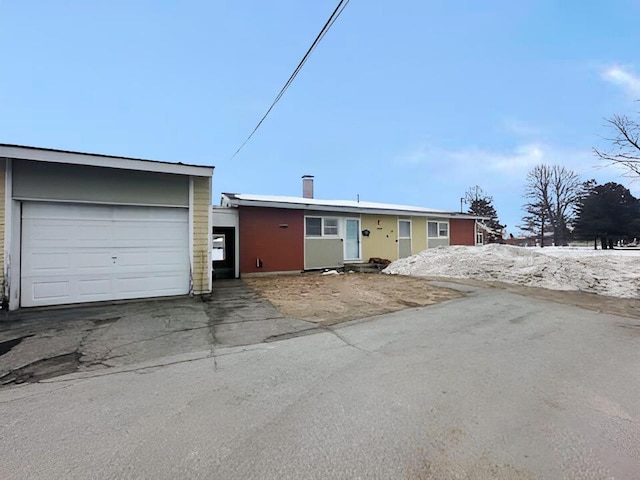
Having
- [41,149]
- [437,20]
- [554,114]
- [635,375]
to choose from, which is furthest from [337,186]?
[635,375]

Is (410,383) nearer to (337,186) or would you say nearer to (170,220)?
(170,220)

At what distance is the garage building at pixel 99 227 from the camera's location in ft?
22.8

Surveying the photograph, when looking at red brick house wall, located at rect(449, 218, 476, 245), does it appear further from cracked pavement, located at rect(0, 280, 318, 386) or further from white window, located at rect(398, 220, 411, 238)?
cracked pavement, located at rect(0, 280, 318, 386)

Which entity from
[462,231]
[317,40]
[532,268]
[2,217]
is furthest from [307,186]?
[2,217]

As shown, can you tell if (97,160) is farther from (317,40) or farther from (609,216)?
(609,216)

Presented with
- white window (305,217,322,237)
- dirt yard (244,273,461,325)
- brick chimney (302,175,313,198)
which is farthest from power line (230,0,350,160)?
brick chimney (302,175,313,198)

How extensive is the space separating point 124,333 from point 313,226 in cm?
996

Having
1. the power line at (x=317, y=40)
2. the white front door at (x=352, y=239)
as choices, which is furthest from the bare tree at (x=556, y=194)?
the power line at (x=317, y=40)

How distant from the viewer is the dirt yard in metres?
6.67

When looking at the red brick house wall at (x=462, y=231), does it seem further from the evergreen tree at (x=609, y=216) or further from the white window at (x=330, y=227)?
the evergreen tree at (x=609, y=216)

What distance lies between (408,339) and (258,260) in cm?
914

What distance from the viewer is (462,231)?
20.1 metres

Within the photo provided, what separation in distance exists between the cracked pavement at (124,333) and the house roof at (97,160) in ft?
10.5

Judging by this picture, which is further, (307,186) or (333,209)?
(307,186)
